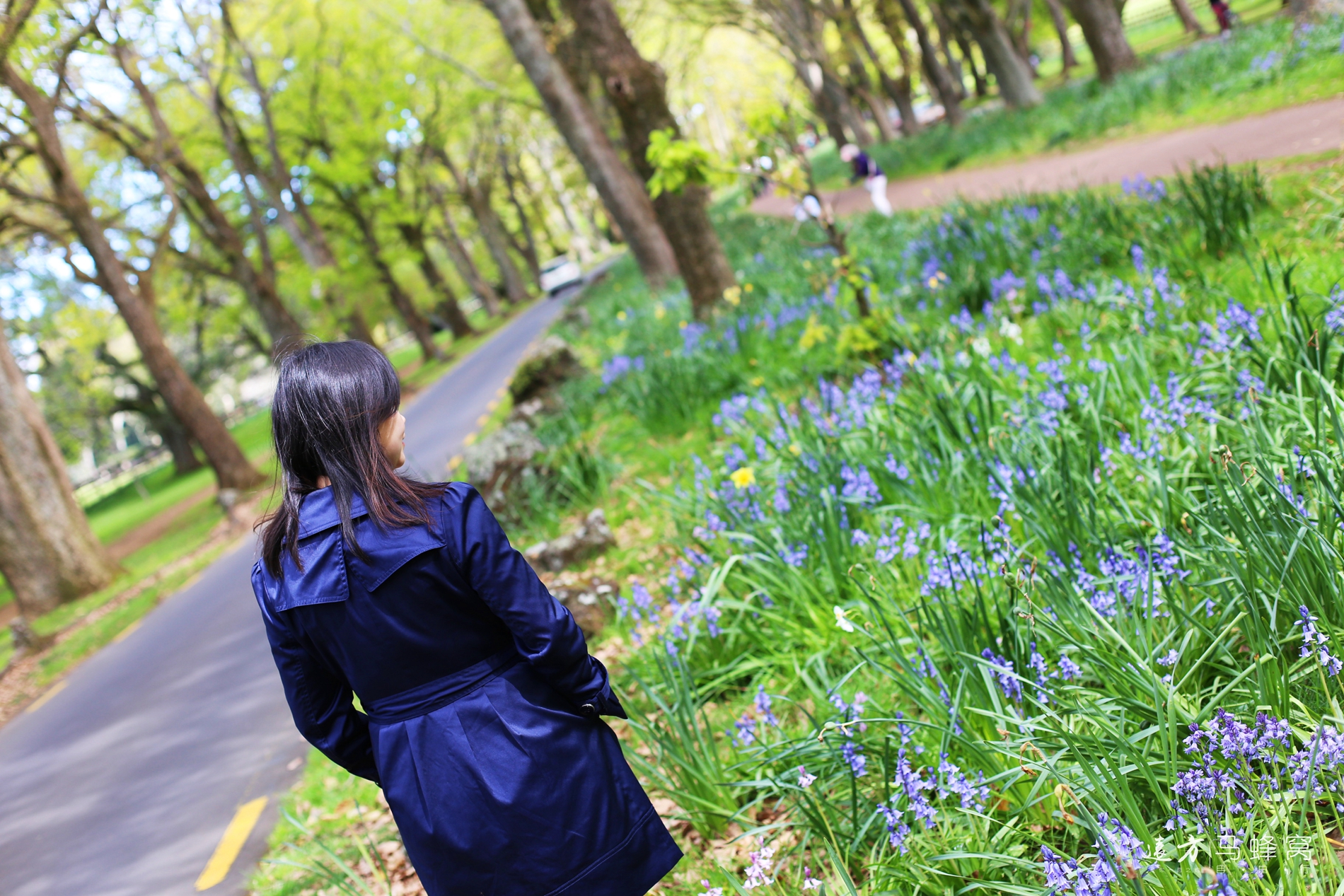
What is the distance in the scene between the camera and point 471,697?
1805 millimetres

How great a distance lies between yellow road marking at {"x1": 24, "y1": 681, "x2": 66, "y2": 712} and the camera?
293 inches

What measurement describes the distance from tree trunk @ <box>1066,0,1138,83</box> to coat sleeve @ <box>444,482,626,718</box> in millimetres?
16882

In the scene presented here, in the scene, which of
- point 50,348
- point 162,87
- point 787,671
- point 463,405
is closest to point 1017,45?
point 463,405

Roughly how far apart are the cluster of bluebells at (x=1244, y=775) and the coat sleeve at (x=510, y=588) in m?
1.21

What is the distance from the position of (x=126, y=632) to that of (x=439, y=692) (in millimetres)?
8878

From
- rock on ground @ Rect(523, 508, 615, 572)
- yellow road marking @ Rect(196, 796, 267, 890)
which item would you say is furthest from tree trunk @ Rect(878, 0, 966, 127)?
yellow road marking @ Rect(196, 796, 267, 890)

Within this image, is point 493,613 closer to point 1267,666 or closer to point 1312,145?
point 1267,666

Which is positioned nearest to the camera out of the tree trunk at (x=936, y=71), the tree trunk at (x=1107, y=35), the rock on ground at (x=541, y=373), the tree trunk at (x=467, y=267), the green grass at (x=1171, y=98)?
the rock on ground at (x=541, y=373)

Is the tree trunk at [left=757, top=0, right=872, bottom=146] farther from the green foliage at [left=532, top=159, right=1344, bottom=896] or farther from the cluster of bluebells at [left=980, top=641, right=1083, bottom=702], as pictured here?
the cluster of bluebells at [left=980, top=641, right=1083, bottom=702]

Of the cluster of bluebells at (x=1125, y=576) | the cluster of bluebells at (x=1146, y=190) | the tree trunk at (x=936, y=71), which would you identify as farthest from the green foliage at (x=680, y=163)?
the tree trunk at (x=936, y=71)

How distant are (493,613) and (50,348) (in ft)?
116

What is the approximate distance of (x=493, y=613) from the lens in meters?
1.80

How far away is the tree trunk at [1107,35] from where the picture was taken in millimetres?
15195

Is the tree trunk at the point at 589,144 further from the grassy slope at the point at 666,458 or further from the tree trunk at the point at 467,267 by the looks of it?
the tree trunk at the point at 467,267
